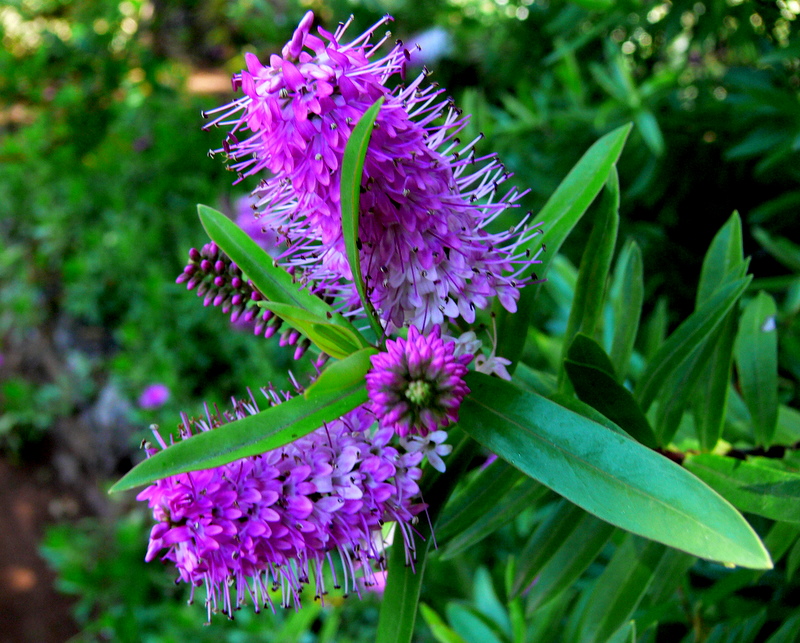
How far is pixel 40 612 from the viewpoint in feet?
11.3

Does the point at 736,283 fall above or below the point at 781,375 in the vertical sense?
above

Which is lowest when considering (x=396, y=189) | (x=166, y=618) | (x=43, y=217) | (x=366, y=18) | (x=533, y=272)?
(x=166, y=618)

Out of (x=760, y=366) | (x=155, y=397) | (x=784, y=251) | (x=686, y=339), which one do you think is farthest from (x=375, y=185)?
(x=155, y=397)

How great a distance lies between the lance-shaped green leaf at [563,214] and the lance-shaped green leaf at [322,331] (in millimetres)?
176

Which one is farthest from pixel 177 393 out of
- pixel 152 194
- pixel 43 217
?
pixel 43 217

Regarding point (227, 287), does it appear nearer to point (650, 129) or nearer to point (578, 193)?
point (578, 193)

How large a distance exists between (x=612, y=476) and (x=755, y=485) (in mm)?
243

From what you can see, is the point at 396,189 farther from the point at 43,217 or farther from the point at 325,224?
the point at 43,217

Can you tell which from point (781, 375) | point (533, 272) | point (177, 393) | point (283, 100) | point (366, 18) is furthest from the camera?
point (177, 393)

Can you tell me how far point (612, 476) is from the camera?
513mm

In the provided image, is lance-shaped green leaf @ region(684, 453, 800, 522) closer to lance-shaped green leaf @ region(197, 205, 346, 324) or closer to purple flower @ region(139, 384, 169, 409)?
lance-shaped green leaf @ region(197, 205, 346, 324)

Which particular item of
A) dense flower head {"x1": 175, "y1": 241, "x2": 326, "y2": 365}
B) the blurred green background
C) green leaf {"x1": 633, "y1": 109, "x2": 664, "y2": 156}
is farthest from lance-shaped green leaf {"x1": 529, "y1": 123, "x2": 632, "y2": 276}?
green leaf {"x1": 633, "y1": 109, "x2": 664, "y2": 156}

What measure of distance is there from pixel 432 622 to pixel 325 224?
2.69 feet

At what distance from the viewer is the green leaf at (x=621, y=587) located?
0.82 metres
